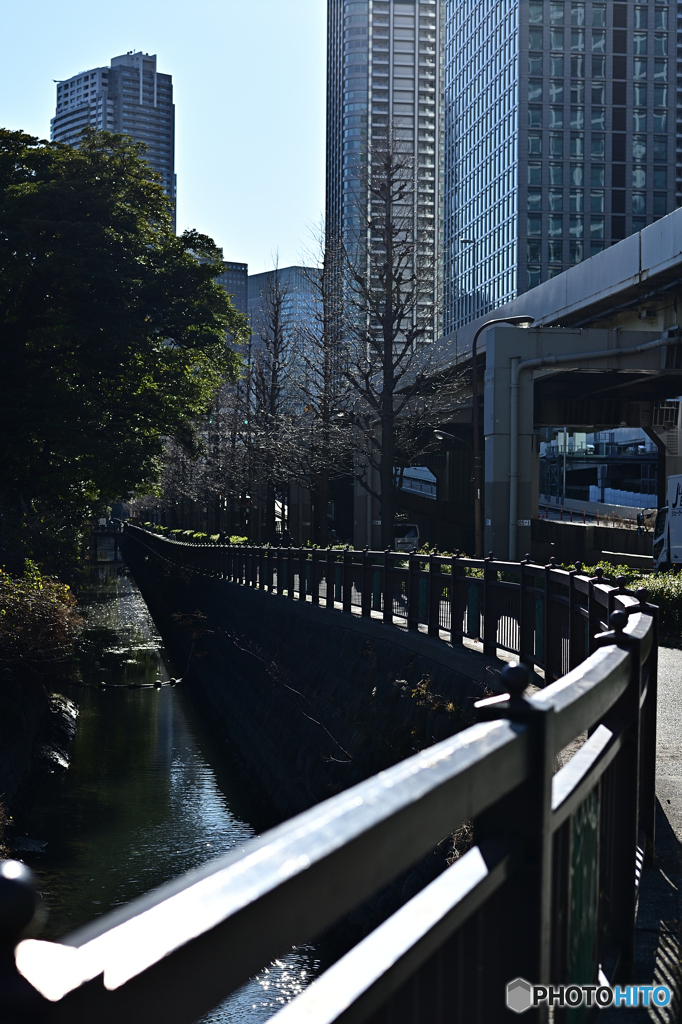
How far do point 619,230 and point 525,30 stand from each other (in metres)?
21.6

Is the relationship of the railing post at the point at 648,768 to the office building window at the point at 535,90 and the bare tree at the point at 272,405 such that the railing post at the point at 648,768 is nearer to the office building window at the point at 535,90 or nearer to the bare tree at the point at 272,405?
the bare tree at the point at 272,405

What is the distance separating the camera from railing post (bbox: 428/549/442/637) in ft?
50.1

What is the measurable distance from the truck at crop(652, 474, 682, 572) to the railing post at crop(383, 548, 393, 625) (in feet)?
29.2

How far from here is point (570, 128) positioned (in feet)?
335

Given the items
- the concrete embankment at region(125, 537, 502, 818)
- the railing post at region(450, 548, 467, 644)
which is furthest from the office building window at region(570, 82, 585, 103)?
the railing post at region(450, 548, 467, 644)

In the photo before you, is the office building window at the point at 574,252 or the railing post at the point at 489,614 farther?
the office building window at the point at 574,252

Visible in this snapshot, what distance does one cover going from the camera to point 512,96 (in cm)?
10156

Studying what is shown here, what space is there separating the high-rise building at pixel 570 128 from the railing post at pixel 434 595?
8519 cm

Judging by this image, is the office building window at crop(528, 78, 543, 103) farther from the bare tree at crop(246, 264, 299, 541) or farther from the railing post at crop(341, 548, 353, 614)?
the railing post at crop(341, 548, 353, 614)

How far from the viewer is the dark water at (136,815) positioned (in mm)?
13248

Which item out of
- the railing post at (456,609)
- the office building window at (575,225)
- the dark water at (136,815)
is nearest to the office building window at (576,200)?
the office building window at (575,225)

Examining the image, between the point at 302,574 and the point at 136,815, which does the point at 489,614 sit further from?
the point at 302,574

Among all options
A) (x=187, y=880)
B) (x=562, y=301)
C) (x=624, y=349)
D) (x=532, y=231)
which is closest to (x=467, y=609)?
(x=187, y=880)

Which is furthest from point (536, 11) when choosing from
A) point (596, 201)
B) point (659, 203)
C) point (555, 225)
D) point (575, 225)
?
point (659, 203)
